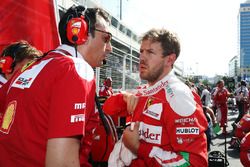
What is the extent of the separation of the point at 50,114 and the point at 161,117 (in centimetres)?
79

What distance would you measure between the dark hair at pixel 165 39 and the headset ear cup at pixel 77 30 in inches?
23.4

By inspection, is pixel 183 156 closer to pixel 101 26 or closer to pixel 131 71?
pixel 101 26

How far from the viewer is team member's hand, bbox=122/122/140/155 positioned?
6.26ft

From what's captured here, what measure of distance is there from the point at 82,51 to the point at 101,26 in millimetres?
217

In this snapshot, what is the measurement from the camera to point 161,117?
6.29 ft

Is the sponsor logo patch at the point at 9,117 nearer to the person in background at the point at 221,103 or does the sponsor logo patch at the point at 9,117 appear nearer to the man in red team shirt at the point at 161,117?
the man in red team shirt at the point at 161,117

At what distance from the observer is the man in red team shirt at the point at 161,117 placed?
5.96ft

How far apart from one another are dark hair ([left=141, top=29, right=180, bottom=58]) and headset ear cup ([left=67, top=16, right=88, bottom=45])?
594mm

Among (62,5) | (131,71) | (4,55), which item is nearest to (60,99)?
(4,55)

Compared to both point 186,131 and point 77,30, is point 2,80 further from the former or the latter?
point 186,131

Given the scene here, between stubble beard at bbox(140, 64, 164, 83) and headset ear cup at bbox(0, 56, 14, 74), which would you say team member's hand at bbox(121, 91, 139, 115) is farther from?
headset ear cup at bbox(0, 56, 14, 74)

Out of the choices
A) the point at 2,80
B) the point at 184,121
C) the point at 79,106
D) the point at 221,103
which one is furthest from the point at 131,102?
the point at 221,103

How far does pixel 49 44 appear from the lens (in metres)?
3.57

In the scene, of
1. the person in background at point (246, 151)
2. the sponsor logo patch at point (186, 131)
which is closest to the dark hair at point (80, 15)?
the sponsor logo patch at point (186, 131)
